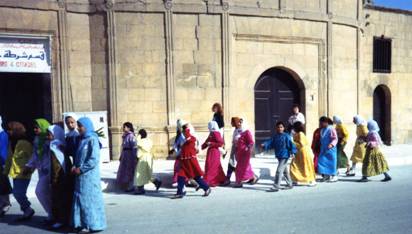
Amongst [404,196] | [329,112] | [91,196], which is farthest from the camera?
[329,112]

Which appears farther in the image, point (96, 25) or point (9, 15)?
point (96, 25)

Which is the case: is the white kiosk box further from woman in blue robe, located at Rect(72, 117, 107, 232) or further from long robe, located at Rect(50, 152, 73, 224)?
woman in blue robe, located at Rect(72, 117, 107, 232)

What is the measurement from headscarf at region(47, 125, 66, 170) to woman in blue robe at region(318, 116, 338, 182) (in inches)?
228

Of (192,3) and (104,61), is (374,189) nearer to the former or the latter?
(192,3)

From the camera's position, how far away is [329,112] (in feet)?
43.8

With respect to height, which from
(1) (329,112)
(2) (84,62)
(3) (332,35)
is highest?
(3) (332,35)

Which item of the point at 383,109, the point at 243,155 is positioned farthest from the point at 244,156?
the point at 383,109

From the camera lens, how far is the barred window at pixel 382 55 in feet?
53.2

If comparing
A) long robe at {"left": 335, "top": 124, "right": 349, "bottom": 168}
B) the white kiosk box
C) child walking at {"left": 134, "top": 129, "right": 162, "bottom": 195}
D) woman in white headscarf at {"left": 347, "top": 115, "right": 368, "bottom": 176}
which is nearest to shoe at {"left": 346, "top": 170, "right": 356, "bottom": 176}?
woman in white headscarf at {"left": 347, "top": 115, "right": 368, "bottom": 176}

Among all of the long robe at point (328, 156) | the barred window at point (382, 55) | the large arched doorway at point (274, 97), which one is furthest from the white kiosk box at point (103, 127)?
the barred window at point (382, 55)

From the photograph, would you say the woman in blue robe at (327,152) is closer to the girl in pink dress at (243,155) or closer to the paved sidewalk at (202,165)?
the paved sidewalk at (202,165)

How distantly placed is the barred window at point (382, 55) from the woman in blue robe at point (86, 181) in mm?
13764

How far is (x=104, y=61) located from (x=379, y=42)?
1119 centimetres

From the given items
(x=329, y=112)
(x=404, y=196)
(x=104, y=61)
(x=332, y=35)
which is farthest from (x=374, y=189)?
(x=104, y=61)
